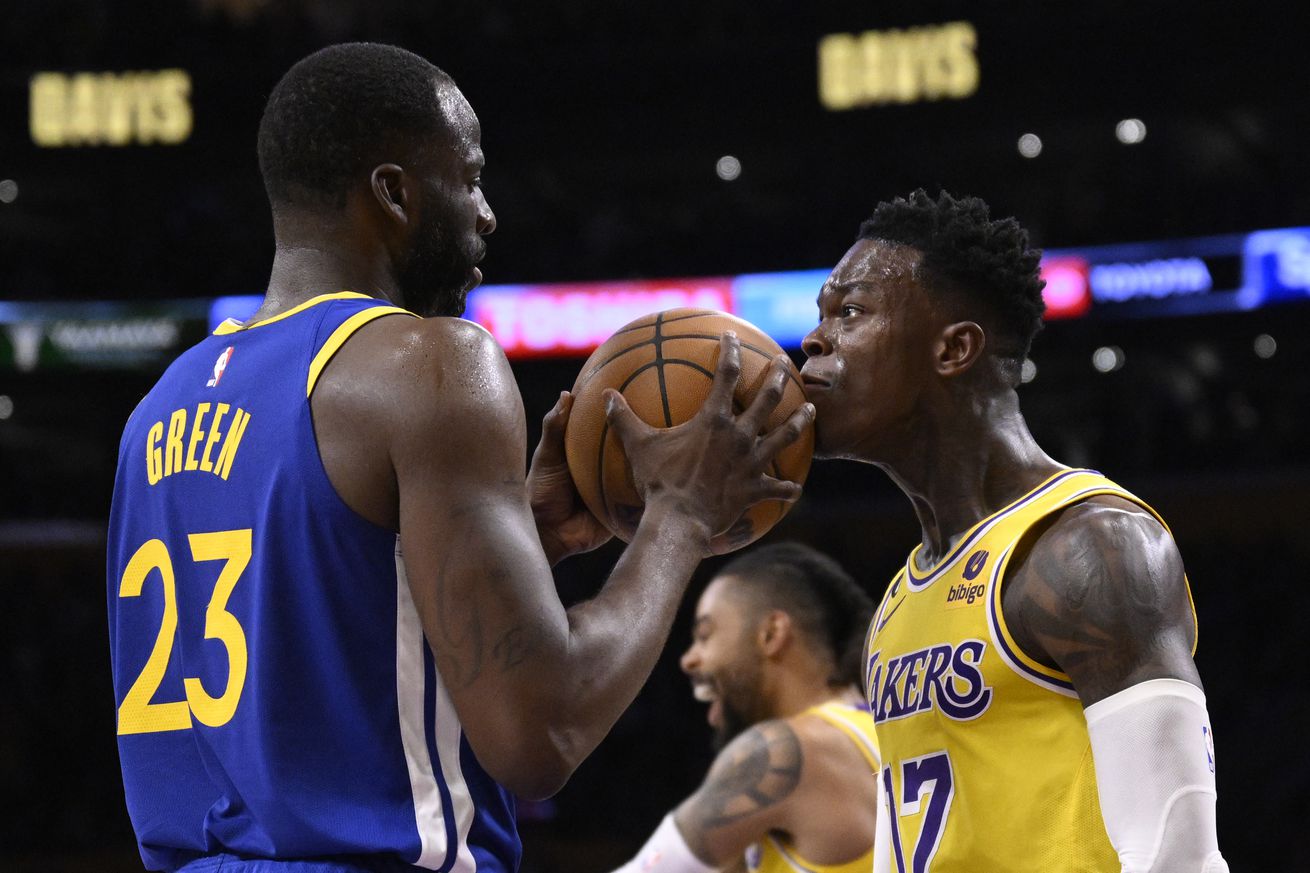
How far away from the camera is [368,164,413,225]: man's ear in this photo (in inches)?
86.4

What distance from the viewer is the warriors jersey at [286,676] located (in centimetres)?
189

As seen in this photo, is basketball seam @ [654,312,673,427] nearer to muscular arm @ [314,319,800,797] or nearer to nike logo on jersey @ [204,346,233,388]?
muscular arm @ [314,319,800,797]

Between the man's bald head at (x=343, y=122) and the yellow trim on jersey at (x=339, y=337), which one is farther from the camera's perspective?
the man's bald head at (x=343, y=122)

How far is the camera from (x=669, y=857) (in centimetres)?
400

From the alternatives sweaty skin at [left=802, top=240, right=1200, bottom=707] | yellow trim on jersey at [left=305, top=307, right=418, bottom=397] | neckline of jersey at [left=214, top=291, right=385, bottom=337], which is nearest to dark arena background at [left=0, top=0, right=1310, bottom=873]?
sweaty skin at [left=802, top=240, right=1200, bottom=707]

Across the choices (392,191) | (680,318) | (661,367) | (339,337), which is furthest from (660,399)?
(339,337)

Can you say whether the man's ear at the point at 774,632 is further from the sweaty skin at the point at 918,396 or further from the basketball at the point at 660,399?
the basketball at the point at 660,399

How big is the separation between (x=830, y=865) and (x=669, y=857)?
17.7 inches

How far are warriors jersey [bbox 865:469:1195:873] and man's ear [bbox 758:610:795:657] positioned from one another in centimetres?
145

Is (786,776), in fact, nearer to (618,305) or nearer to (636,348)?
(636,348)

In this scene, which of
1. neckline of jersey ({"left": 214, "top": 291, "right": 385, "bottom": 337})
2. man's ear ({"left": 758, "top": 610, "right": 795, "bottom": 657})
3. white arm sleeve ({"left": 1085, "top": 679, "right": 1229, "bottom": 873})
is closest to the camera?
neckline of jersey ({"left": 214, "top": 291, "right": 385, "bottom": 337})

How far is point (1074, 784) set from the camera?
247 centimetres

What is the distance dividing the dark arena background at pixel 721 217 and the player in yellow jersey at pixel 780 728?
32.7ft

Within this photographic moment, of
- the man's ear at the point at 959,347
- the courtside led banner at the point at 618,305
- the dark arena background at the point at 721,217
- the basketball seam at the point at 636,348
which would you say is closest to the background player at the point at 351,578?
the basketball seam at the point at 636,348
